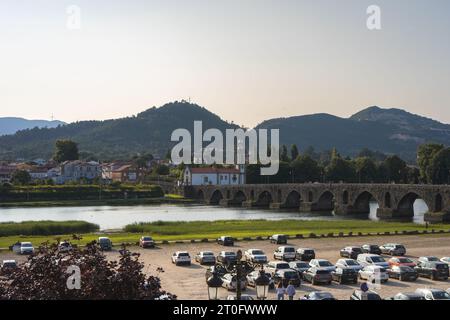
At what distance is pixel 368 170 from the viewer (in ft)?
Answer: 531

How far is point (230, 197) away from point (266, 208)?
1695 centimetres

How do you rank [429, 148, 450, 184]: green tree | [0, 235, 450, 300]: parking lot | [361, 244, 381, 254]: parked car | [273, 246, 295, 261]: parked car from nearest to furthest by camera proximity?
[0, 235, 450, 300]: parking lot
[273, 246, 295, 261]: parked car
[361, 244, 381, 254]: parked car
[429, 148, 450, 184]: green tree

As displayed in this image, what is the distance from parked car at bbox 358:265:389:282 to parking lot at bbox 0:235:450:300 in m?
0.45

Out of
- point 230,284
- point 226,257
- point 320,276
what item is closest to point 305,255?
point 226,257

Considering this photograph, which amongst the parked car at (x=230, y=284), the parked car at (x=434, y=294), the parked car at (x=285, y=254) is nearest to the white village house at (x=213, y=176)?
the parked car at (x=285, y=254)

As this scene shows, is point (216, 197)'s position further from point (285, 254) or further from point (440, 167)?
point (285, 254)

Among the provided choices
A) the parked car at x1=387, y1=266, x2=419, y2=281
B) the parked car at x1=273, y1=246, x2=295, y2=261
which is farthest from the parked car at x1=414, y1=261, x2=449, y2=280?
the parked car at x1=273, y1=246, x2=295, y2=261

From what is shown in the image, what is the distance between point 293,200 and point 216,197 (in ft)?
93.7

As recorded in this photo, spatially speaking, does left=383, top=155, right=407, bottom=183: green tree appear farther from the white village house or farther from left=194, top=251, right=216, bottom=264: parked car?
left=194, top=251, right=216, bottom=264: parked car

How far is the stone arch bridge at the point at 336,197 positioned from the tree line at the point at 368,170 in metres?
18.0

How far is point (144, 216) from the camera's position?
340ft

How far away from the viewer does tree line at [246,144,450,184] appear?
5354 inches
